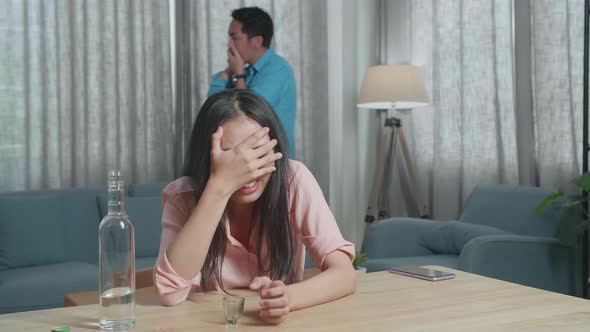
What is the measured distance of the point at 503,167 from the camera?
4035 mm

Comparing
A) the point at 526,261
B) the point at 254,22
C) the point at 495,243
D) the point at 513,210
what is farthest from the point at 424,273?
the point at 254,22

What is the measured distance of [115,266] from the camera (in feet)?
3.48

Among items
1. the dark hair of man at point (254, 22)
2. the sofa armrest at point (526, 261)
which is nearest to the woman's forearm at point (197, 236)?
the sofa armrest at point (526, 261)

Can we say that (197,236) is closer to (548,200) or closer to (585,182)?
(585,182)

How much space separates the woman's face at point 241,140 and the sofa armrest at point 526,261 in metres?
1.91

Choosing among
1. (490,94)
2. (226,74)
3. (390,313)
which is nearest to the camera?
(390,313)

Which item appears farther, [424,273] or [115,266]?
[424,273]

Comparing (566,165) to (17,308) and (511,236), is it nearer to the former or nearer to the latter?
(511,236)

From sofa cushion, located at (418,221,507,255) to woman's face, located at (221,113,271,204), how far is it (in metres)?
2.27

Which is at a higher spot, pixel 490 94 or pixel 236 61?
pixel 236 61

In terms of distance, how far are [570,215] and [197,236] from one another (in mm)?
2428

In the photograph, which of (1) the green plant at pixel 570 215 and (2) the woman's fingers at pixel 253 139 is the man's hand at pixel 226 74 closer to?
(1) the green plant at pixel 570 215

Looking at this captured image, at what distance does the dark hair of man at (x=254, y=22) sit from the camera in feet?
12.2

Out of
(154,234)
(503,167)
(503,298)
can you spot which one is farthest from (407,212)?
(503,298)
